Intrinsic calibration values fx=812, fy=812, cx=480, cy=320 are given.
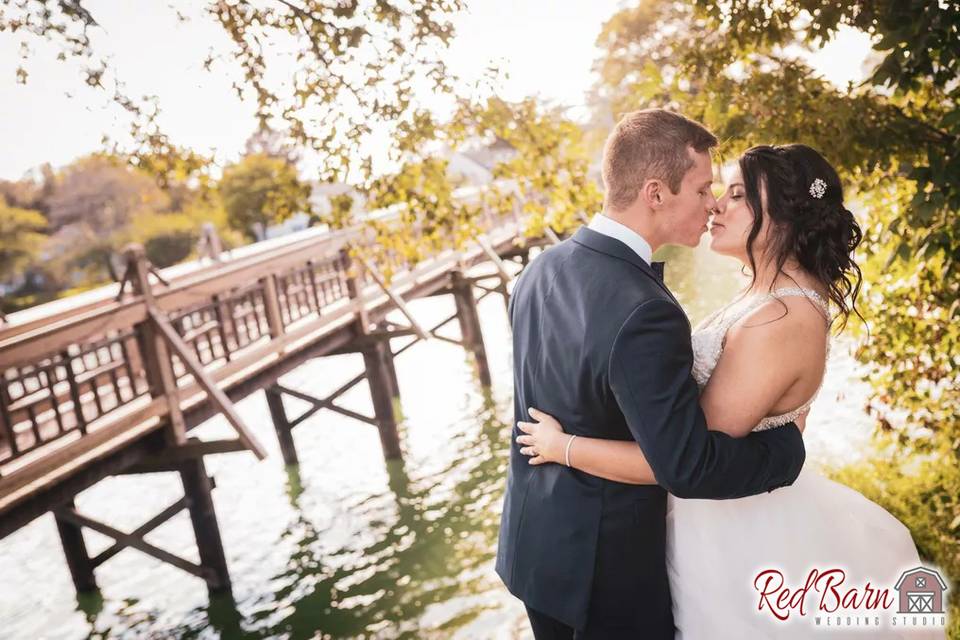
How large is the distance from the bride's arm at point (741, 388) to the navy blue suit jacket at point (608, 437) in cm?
7

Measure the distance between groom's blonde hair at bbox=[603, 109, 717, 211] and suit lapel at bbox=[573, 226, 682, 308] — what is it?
121mm

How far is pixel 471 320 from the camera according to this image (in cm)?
1855

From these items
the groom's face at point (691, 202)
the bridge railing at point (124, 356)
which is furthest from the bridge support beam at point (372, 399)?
the groom's face at point (691, 202)

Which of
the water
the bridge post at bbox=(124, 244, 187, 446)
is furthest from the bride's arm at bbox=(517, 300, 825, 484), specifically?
the bridge post at bbox=(124, 244, 187, 446)

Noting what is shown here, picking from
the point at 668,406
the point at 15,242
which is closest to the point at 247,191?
the point at 15,242

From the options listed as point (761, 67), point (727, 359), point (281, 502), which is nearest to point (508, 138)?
point (761, 67)

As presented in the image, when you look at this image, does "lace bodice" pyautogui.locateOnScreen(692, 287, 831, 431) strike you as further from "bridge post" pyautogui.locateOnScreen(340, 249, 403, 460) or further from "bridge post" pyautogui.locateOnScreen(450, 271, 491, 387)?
"bridge post" pyautogui.locateOnScreen(450, 271, 491, 387)

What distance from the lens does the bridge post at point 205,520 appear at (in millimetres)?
8516

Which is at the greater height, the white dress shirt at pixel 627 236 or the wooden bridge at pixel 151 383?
the white dress shirt at pixel 627 236

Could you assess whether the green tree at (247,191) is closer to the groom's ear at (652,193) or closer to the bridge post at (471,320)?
the bridge post at (471,320)

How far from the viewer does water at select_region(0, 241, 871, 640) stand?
8.71 meters

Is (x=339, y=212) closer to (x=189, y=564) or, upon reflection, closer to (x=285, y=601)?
(x=189, y=564)

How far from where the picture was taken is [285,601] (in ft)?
30.3

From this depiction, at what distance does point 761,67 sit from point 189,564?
285 inches
